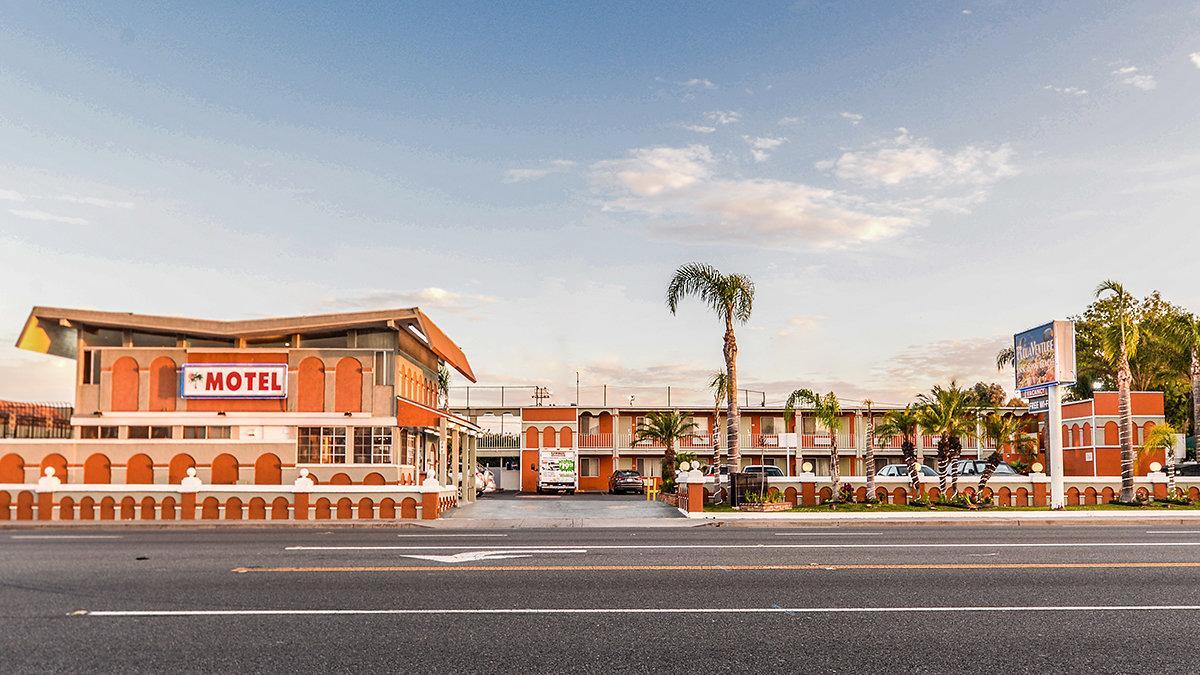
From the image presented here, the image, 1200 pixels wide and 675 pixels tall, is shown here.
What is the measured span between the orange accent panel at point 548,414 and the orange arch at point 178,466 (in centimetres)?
3404

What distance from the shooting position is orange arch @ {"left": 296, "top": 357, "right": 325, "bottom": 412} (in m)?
32.5

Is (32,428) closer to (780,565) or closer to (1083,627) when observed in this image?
(780,565)

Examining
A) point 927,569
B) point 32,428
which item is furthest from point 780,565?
point 32,428

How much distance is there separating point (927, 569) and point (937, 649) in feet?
19.7

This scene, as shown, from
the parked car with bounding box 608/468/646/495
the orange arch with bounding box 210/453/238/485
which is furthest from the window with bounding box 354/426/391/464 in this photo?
the parked car with bounding box 608/468/646/495

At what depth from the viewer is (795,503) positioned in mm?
38250

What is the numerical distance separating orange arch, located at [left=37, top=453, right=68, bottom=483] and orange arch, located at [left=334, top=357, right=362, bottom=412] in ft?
29.9

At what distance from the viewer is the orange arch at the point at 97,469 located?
3238cm

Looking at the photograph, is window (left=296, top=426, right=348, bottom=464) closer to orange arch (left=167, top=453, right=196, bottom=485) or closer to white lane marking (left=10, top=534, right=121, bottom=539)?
orange arch (left=167, top=453, right=196, bottom=485)

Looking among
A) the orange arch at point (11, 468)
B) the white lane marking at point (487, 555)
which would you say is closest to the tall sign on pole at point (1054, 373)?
the white lane marking at point (487, 555)

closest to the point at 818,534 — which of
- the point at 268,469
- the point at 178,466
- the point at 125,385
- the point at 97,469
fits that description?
the point at 268,469

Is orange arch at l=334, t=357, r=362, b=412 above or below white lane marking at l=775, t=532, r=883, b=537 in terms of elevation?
above

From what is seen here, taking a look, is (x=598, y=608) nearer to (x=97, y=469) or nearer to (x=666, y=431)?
(x=97, y=469)

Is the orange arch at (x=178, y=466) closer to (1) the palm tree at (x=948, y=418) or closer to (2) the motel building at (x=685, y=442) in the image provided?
(1) the palm tree at (x=948, y=418)
